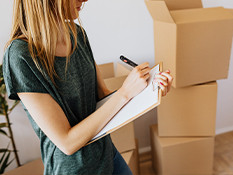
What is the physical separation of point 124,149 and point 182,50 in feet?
2.11

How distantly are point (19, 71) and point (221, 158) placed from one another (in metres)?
1.61

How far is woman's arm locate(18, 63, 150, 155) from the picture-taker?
1.69 ft

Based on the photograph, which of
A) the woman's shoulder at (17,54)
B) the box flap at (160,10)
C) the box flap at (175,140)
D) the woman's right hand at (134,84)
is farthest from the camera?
the box flap at (175,140)

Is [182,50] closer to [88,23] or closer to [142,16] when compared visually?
[142,16]

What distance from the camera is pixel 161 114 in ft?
4.35

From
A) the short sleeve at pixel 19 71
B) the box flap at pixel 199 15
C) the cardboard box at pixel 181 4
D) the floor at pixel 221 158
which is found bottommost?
the floor at pixel 221 158

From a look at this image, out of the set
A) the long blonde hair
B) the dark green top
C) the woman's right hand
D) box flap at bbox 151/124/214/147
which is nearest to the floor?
box flap at bbox 151/124/214/147

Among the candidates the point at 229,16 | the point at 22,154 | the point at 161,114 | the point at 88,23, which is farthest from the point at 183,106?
the point at 22,154

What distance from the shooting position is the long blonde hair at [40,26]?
52cm

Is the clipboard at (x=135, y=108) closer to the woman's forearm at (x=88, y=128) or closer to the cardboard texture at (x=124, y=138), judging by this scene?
the woman's forearm at (x=88, y=128)

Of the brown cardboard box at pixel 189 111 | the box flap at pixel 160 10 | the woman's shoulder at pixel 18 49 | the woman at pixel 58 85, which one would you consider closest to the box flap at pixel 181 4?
the box flap at pixel 160 10

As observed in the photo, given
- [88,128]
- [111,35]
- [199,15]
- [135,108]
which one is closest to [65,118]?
[88,128]

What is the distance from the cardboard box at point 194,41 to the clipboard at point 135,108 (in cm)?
49

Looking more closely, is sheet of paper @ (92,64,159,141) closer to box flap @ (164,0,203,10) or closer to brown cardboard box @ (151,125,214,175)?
box flap @ (164,0,203,10)
